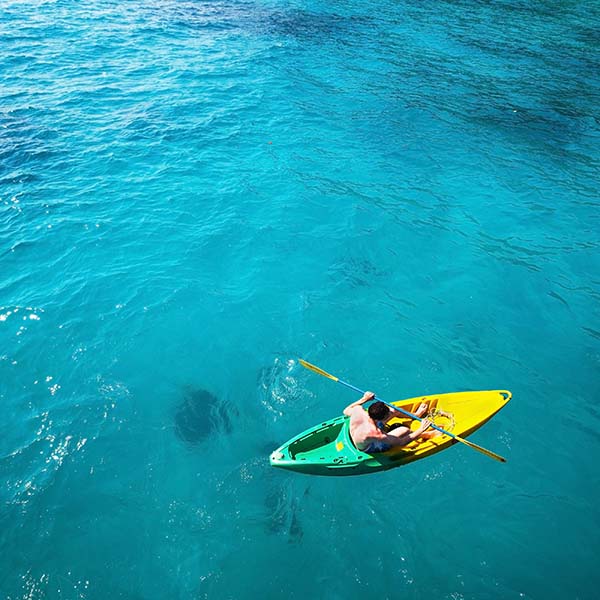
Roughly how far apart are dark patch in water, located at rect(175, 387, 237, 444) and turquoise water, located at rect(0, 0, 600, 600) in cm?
6

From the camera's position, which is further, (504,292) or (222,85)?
(222,85)

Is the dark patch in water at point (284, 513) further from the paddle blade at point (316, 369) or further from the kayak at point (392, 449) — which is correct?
the paddle blade at point (316, 369)

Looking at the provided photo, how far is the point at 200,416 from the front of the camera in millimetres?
12305

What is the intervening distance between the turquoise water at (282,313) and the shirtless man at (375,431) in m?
Result: 1.02

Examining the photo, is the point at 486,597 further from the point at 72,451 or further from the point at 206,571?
the point at 72,451

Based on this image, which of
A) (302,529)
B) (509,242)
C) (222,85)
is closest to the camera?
(302,529)

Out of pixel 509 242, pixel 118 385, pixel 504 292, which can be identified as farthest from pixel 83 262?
pixel 509 242

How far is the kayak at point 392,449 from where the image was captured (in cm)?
1065

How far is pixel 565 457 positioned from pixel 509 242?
8649 millimetres

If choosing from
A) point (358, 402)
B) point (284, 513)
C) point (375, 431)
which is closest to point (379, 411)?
point (375, 431)

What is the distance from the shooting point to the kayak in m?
10.6

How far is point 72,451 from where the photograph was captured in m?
11.3

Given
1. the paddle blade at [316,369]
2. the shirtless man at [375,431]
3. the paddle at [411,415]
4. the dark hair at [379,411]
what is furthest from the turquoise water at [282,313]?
the dark hair at [379,411]

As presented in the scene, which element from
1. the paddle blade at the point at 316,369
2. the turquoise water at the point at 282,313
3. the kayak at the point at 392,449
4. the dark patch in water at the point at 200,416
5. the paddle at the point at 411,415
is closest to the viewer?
the turquoise water at the point at 282,313
